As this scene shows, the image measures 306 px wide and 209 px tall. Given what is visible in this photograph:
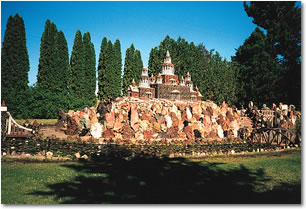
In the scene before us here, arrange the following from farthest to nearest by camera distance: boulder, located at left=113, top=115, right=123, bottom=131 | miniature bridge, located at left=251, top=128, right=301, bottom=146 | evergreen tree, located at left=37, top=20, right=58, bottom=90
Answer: evergreen tree, located at left=37, top=20, right=58, bottom=90 → boulder, located at left=113, top=115, right=123, bottom=131 → miniature bridge, located at left=251, top=128, right=301, bottom=146

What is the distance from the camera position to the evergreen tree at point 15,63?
15.2 m

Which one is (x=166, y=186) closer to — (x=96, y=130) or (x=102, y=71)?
(x=96, y=130)

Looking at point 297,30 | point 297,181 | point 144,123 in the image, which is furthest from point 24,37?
point 297,181

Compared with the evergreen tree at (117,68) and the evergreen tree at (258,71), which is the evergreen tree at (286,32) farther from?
the evergreen tree at (117,68)

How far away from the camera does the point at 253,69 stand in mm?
21812

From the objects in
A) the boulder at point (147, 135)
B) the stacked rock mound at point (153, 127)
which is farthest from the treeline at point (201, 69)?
the boulder at point (147, 135)

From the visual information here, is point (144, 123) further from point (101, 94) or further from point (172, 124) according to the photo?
point (101, 94)

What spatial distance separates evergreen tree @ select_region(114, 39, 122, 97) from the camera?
31112 mm

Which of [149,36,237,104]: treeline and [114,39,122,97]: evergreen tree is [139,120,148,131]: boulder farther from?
[114,39,122,97]: evergreen tree

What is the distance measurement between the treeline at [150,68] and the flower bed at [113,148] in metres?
5.14

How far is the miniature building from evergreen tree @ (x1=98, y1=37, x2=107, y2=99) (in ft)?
21.8

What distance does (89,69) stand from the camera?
28.7 meters

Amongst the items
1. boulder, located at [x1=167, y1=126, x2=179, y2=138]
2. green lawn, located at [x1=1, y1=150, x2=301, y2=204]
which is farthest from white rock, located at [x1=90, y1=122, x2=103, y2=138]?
green lawn, located at [x1=1, y1=150, x2=301, y2=204]

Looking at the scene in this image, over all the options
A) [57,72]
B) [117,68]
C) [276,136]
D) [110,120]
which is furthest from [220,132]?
[117,68]
